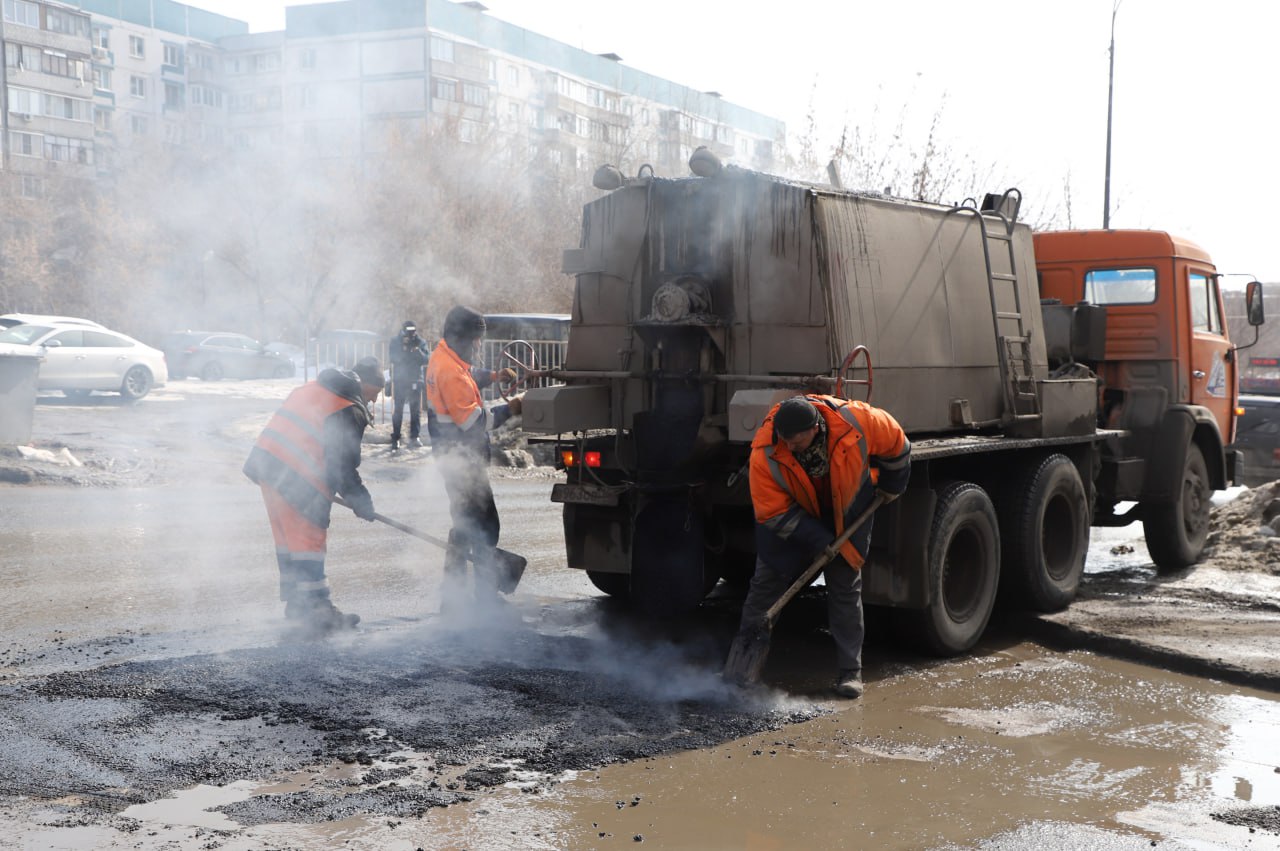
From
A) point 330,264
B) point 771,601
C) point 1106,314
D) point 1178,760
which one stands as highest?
point 330,264

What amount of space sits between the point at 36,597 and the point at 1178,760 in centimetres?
601

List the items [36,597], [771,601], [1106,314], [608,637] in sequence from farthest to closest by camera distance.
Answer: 1. [1106,314]
2. [36,597]
3. [608,637]
4. [771,601]

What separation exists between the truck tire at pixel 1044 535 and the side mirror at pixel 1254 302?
2.80 m

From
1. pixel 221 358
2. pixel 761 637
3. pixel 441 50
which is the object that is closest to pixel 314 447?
pixel 761 637

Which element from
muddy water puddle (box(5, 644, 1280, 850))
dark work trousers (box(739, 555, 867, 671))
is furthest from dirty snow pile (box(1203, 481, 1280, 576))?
dark work trousers (box(739, 555, 867, 671))

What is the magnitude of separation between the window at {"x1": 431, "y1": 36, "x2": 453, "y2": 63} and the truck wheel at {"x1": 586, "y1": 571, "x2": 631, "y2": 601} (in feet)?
20.2

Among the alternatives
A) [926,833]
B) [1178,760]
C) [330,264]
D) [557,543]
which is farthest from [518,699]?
[330,264]

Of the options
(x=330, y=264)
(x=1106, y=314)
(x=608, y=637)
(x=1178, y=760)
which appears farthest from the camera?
(x=330, y=264)

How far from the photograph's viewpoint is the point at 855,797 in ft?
13.3

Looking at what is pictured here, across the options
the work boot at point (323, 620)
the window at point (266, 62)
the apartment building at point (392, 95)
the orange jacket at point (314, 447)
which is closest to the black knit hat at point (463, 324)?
the orange jacket at point (314, 447)

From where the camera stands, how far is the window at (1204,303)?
891 centimetres

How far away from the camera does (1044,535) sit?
735 centimetres

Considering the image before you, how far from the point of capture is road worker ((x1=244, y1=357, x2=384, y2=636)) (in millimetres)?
6148

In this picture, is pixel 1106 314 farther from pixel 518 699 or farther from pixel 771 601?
pixel 518 699
